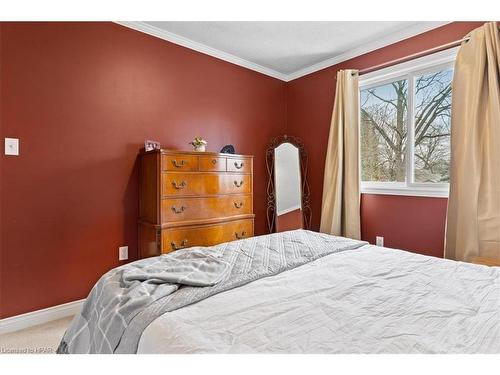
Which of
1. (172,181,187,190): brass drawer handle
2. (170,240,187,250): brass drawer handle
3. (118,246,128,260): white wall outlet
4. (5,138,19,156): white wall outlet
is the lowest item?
(118,246,128,260): white wall outlet

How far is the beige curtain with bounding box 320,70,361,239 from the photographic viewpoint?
10.3ft

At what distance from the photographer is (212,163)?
8.71 feet

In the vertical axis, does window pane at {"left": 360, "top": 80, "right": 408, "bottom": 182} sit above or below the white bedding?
above

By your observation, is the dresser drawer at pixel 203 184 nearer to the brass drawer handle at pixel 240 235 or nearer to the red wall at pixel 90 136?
the brass drawer handle at pixel 240 235

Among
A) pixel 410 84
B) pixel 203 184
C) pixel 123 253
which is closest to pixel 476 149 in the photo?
pixel 410 84

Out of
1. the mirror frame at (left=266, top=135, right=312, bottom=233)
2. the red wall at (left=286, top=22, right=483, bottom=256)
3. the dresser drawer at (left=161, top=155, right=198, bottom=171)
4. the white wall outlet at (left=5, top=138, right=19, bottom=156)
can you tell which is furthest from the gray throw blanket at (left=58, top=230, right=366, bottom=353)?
the mirror frame at (left=266, top=135, right=312, bottom=233)

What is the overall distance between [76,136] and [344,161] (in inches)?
104

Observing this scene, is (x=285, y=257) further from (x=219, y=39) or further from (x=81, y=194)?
(x=219, y=39)

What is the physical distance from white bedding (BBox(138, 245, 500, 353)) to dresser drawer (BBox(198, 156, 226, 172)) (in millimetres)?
1484

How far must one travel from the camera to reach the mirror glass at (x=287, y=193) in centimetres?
370

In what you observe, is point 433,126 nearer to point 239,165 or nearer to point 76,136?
point 239,165

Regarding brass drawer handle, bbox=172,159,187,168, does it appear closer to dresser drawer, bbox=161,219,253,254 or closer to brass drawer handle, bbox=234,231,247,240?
dresser drawer, bbox=161,219,253,254


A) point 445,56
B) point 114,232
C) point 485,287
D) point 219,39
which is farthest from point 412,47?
point 114,232

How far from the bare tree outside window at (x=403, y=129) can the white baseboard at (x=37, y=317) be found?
3.13 metres
